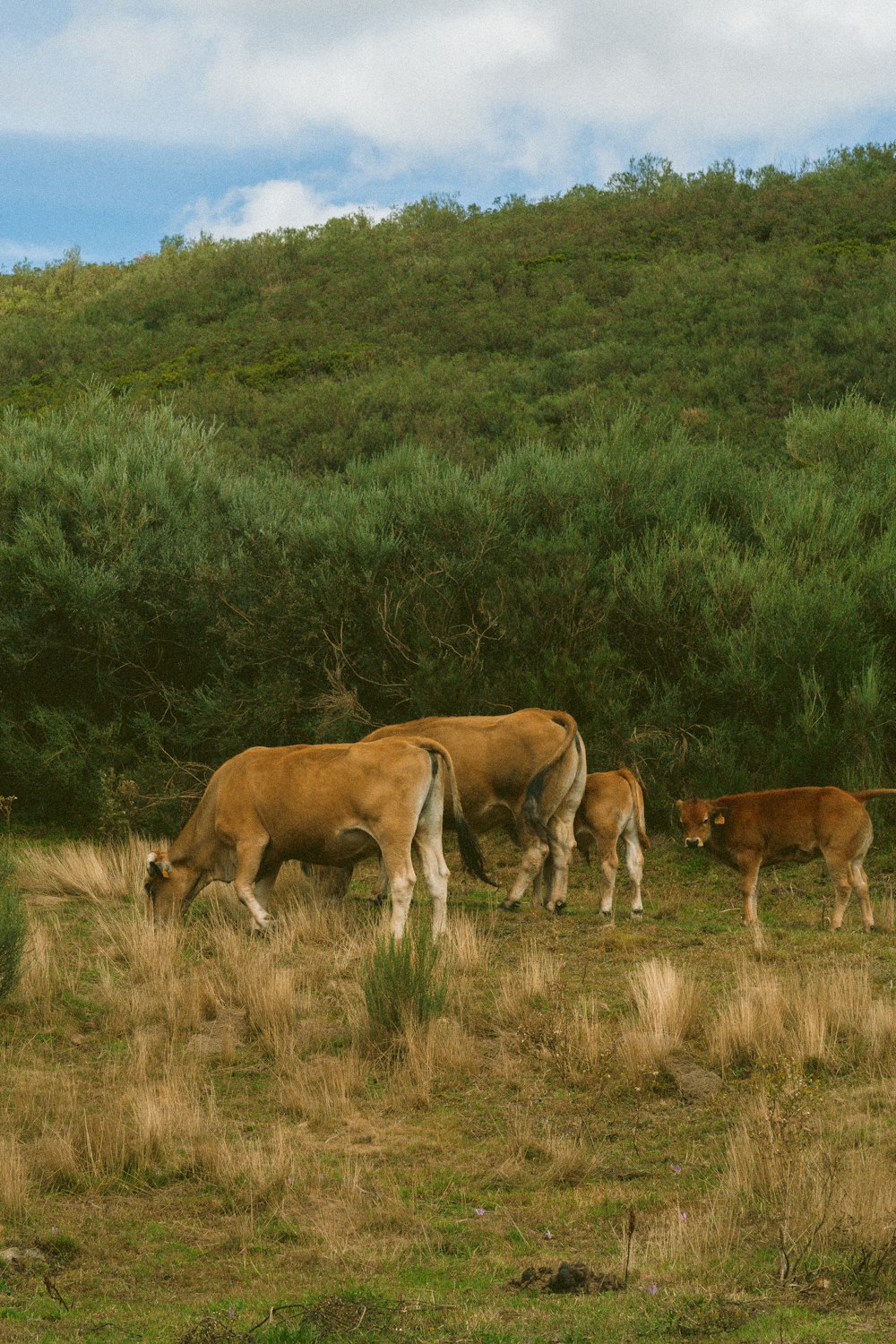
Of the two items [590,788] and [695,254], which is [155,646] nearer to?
[590,788]

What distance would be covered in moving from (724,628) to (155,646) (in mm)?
7358

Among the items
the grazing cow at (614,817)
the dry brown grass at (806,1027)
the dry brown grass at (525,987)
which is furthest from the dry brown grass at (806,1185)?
the grazing cow at (614,817)

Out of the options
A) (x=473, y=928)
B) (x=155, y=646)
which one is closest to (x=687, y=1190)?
(x=473, y=928)

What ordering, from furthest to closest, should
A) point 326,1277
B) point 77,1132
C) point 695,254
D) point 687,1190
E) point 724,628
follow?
point 695,254
point 724,628
point 77,1132
point 687,1190
point 326,1277

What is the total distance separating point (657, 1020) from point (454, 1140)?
166cm

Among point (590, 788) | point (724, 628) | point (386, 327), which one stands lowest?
point (590, 788)

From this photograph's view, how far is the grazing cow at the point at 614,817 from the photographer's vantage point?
1266 centimetres

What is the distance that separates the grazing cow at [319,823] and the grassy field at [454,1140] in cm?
54

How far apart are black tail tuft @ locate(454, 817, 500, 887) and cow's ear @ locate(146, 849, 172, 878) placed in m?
2.46

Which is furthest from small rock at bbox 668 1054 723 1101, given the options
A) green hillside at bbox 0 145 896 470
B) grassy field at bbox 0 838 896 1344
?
green hillside at bbox 0 145 896 470

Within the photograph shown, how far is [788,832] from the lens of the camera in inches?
471

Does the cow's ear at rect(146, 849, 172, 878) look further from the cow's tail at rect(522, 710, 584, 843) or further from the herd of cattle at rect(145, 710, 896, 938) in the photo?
the cow's tail at rect(522, 710, 584, 843)

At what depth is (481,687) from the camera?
16578 mm

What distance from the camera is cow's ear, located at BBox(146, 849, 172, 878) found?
37.7 feet
